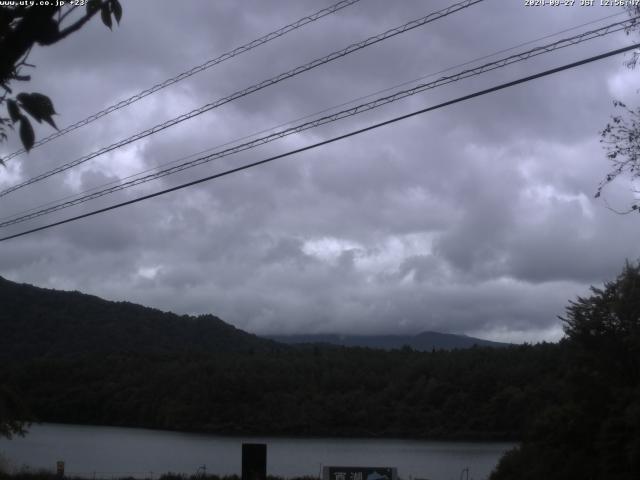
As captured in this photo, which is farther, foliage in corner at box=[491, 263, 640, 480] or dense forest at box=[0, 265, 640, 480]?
dense forest at box=[0, 265, 640, 480]

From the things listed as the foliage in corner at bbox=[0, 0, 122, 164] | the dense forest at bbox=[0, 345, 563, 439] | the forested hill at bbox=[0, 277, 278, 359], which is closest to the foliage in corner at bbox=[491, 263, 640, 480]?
the foliage in corner at bbox=[0, 0, 122, 164]

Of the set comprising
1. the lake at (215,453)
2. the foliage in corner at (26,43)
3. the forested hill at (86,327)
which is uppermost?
the forested hill at (86,327)

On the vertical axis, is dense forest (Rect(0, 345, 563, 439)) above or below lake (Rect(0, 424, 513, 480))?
above

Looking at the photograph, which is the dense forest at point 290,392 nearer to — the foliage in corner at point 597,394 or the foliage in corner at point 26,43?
the foliage in corner at point 597,394

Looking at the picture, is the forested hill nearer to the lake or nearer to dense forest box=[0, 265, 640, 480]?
dense forest box=[0, 265, 640, 480]

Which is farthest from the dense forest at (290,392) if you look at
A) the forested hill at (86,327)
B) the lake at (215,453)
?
the forested hill at (86,327)

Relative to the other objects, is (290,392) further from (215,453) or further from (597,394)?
(597,394)

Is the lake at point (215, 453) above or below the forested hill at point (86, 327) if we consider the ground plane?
below
